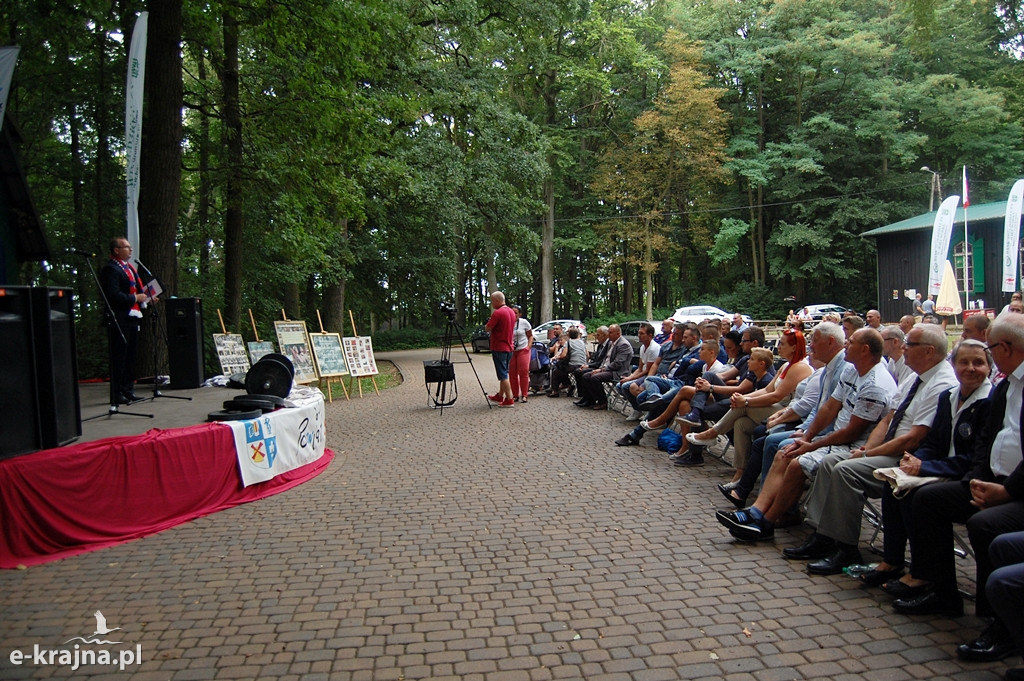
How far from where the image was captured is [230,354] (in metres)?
11.6

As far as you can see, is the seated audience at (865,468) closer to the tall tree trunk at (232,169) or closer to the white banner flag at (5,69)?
the white banner flag at (5,69)

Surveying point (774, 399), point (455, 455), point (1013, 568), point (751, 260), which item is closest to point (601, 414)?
point (455, 455)

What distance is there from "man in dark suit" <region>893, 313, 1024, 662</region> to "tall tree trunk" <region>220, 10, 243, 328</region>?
12.6 meters

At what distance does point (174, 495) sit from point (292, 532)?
1.13 meters

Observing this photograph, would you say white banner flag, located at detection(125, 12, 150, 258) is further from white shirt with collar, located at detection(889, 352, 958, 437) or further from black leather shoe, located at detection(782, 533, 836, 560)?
white shirt with collar, located at detection(889, 352, 958, 437)

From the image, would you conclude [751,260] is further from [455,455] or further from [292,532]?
[292,532]

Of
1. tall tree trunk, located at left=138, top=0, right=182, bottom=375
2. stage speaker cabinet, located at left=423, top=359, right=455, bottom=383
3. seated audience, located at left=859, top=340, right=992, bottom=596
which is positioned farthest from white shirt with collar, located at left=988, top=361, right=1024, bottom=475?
tall tree trunk, located at left=138, top=0, right=182, bottom=375

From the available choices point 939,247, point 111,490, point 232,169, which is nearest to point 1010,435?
point 111,490

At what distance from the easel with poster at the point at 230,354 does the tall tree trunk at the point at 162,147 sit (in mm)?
1221

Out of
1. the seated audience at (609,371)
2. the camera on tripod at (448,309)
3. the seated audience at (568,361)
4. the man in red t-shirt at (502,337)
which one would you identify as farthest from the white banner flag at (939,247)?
the camera on tripod at (448,309)

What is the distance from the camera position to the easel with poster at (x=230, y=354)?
37.3 feet

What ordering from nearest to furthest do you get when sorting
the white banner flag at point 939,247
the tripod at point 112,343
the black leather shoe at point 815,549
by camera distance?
1. the black leather shoe at point 815,549
2. the tripod at point 112,343
3. the white banner flag at point 939,247

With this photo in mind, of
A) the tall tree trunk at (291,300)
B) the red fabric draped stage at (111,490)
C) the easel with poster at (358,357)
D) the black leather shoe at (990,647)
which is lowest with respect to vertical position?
the black leather shoe at (990,647)

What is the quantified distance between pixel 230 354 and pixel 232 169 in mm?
3881
